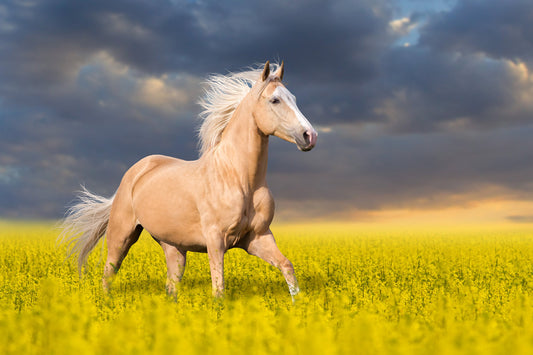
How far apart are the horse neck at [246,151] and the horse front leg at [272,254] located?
739 mm

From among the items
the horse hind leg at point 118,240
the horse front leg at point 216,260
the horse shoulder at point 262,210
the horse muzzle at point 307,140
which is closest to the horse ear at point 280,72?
the horse muzzle at point 307,140

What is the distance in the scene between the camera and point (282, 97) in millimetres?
6332

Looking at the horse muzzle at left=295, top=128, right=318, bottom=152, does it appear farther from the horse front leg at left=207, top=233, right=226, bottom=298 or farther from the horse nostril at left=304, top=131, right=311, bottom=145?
the horse front leg at left=207, top=233, right=226, bottom=298

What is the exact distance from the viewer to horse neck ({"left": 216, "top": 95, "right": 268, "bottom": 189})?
659 centimetres

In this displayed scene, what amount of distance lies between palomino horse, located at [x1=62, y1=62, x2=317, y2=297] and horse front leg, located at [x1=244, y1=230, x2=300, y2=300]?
0.04 feet

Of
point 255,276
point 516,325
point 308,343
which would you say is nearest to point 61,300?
point 308,343

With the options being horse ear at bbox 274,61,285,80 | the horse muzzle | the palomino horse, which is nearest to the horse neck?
the palomino horse

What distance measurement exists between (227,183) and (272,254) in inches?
45.1

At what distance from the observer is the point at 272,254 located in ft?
21.6

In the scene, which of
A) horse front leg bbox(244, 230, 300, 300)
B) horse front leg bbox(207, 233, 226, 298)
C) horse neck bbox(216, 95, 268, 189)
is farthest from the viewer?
horse neck bbox(216, 95, 268, 189)

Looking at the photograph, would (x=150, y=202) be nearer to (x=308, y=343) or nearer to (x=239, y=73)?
(x=239, y=73)

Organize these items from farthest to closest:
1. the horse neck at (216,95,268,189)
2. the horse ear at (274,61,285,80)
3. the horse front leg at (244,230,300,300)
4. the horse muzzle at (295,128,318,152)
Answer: the horse ear at (274,61,285,80) < the horse neck at (216,95,268,189) < the horse front leg at (244,230,300,300) < the horse muzzle at (295,128,318,152)

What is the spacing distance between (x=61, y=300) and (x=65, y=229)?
6029 mm

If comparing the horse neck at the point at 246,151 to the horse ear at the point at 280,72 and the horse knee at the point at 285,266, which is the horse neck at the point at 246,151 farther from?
the horse knee at the point at 285,266
